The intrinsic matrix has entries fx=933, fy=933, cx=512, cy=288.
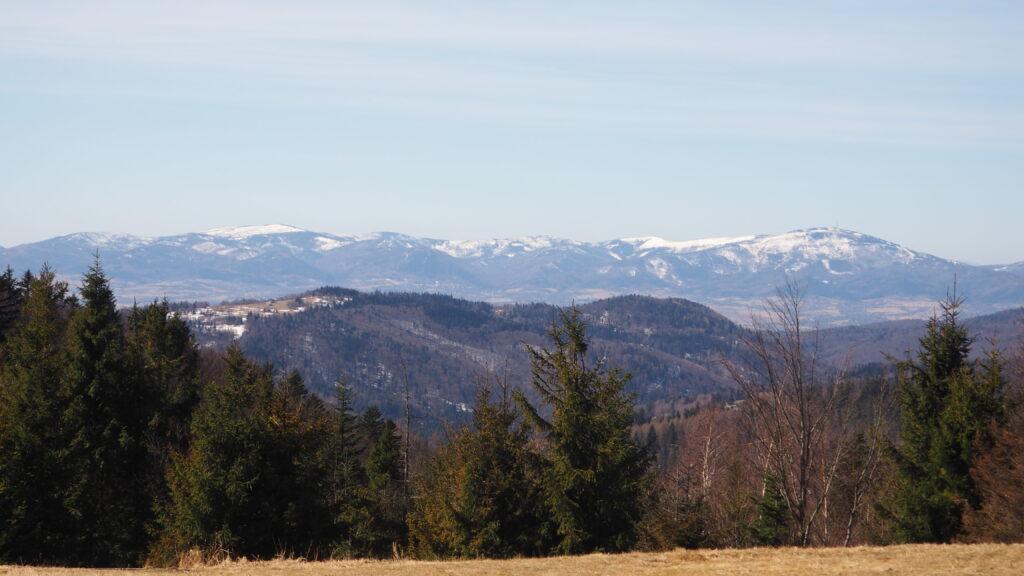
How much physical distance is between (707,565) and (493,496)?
13.7m

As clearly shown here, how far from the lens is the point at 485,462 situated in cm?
3400

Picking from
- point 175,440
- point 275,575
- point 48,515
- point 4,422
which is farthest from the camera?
point 175,440

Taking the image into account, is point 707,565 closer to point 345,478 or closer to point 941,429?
point 941,429

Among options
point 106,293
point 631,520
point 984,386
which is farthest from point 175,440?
point 984,386

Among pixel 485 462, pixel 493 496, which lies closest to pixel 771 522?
pixel 493 496

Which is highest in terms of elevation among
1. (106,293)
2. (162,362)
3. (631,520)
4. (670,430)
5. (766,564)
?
(106,293)

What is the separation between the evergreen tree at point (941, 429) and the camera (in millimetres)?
34281

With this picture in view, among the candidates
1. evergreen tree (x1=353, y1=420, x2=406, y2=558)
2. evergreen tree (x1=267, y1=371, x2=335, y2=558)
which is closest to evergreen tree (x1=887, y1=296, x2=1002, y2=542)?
evergreen tree (x1=353, y1=420, x2=406, y2=558)

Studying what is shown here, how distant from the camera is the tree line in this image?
29.0m

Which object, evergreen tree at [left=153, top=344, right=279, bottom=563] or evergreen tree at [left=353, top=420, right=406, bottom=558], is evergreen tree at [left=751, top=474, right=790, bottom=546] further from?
evergreen tree at [left=153, top=344, right=279, bottom=563]

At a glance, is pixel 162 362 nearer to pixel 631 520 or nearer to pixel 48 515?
pixel 48 515

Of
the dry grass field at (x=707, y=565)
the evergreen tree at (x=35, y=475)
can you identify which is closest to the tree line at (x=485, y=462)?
the evergreen tree at (x=35, y=475)

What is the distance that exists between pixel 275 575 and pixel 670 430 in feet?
456

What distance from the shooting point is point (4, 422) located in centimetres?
3180
